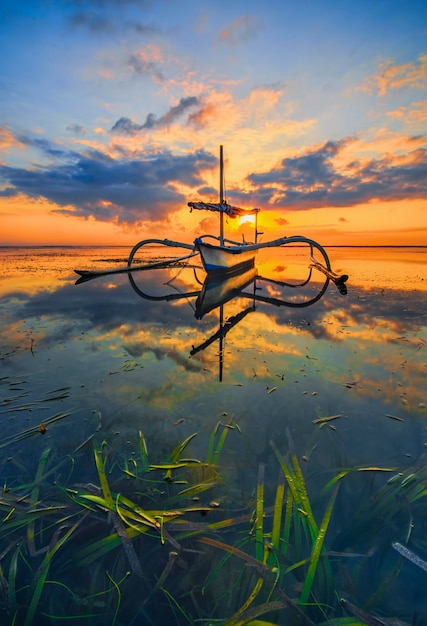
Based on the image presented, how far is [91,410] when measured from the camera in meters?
5.03

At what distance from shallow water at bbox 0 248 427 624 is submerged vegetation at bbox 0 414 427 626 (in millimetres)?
17

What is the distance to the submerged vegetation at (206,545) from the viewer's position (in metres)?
2.17

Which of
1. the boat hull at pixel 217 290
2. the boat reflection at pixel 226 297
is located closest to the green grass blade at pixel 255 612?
the boat reflection at pixel 226 297

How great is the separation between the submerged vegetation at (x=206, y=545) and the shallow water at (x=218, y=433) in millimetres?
17

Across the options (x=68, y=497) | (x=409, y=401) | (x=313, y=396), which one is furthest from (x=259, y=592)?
(x=409, y=401)

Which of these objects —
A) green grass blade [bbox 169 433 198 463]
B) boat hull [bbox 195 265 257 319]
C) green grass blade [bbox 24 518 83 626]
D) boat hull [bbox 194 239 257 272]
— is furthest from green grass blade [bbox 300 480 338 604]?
boat hull [bbox 194 239 257 272]

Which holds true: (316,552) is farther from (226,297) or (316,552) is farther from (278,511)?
(226,297)

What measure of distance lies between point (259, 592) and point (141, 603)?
95 cm

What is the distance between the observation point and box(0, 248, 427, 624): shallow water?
7.61ft

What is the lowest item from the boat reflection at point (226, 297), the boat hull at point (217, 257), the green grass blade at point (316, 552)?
the boat reflection at point (226, 297)

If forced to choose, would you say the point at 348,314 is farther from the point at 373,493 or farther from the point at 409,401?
the point at 373,493

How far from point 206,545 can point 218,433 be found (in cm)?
182

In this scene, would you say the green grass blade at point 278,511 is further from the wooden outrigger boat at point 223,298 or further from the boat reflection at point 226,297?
the boat reflection at point 226,297

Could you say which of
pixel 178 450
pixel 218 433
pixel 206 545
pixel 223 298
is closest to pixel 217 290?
pixel 223 298
